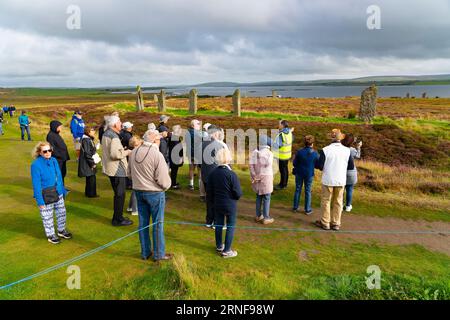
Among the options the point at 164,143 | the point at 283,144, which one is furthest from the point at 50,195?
the point at 283,144

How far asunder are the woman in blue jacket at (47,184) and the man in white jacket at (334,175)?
18.1ft

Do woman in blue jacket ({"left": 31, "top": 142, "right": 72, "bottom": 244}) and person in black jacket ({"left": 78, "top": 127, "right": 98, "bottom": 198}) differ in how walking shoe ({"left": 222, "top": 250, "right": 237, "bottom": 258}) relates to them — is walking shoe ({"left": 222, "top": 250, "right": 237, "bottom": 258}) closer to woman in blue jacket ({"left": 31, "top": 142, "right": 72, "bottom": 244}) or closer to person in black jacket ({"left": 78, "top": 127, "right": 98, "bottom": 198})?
woman in blue jacket ({"left": 31, "top": 142, "right": 72, "bottom": 244})

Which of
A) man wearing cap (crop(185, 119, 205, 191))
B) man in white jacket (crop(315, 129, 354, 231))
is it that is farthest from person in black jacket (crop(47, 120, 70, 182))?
man in white jacket (crop(315, 129, 354, 231))

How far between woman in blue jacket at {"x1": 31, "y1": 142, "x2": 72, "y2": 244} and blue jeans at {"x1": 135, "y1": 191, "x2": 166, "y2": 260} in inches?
69.1

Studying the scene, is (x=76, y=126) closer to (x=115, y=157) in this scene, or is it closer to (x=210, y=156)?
(x=115, y=157)

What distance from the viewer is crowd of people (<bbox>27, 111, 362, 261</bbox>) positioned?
18.9 ft

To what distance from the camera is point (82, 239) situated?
6.78 metres

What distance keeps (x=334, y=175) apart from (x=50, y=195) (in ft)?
19.0

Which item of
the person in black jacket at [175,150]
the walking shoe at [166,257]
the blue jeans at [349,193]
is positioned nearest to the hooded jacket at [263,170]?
the blue jeans at [349,193]

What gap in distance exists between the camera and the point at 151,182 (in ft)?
18.6

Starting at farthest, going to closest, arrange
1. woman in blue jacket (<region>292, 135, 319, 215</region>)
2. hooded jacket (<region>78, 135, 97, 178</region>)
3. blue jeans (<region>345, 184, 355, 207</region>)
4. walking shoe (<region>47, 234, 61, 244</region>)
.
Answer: blue jeans (<region>345, 184, 355, 207</region>), hooded jacket (<region>78, 135, 97, 178</region>), woman in blue jacket (<region>292, 135, 319, 215</region>), walking shoe (<region>47, 234, 61, 244</region>)

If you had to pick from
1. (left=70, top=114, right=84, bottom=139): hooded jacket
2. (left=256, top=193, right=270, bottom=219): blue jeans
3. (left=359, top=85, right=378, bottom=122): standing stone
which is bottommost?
(left=256, top=193, right=270, bottom=219): blue jeans

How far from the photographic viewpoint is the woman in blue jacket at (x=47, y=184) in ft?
19.7
